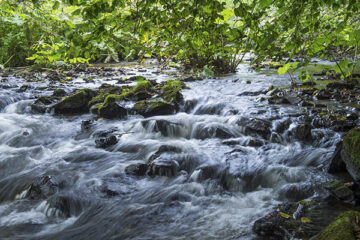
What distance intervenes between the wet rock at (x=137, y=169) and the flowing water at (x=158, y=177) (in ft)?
0.34

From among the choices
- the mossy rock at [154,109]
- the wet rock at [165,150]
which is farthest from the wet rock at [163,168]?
the mossy rock at [154,109]

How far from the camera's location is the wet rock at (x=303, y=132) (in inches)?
191

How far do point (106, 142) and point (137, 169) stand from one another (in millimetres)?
1285

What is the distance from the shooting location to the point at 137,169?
4.31 meters

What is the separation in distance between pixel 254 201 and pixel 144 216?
4.40 ft

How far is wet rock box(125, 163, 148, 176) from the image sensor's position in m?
4.26

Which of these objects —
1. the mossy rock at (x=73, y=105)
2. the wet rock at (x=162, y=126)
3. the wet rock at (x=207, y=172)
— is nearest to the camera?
the wet rock at (x=207, y=172)

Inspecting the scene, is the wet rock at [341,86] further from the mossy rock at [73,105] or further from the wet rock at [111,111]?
the mossy rock at [73,105]

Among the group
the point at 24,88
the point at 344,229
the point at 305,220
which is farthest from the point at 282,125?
the point at 24,88

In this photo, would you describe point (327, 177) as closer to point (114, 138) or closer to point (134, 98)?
point (114, 138)

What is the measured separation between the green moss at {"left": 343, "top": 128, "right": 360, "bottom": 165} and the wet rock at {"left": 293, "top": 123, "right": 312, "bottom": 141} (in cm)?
145

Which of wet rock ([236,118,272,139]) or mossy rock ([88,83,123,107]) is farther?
mossy rock ([88,83,123,107])

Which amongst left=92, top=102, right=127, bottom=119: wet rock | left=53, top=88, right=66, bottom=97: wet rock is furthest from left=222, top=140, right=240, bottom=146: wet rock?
left=53, top=88, right=66, bottom=97: wet rock

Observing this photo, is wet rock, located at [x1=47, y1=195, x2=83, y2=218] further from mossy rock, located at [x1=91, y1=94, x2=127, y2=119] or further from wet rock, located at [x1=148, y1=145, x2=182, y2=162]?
mossy rock, located at [x1=91, y1=94, x2=127, y2=119]
